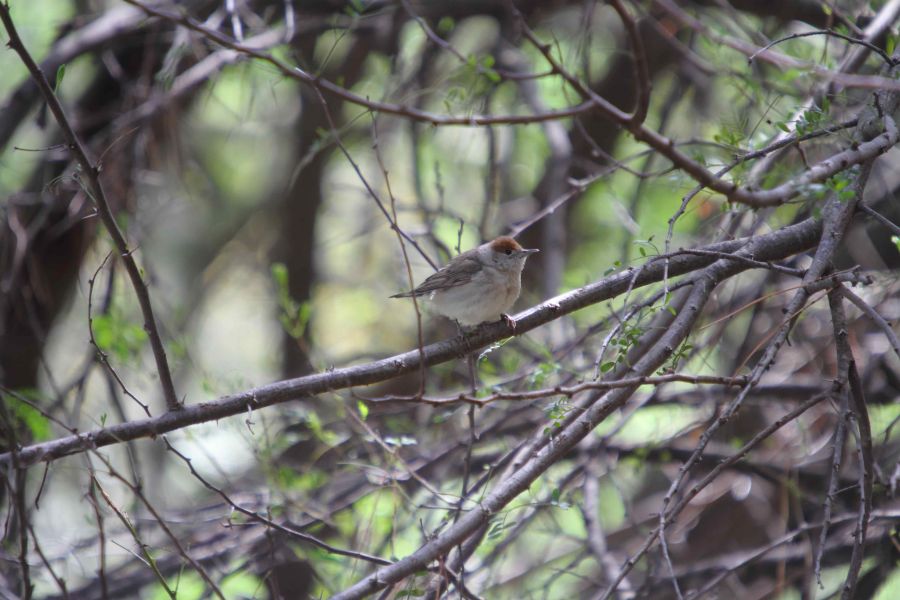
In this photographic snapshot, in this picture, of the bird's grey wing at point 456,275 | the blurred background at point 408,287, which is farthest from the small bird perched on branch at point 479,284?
the blurred background at point 408,287

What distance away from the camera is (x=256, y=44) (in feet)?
16.3

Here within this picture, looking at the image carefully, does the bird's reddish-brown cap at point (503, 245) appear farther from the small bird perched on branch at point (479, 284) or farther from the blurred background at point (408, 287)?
the blurred background at point (408, 287)

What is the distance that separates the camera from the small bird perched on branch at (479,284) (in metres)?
4.62

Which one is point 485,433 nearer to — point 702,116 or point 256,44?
point 256,44

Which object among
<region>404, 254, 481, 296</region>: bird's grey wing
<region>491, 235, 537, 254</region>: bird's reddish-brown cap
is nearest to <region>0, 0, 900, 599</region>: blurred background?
<region>404, 254, 481, 296</region>: bird's grey wing

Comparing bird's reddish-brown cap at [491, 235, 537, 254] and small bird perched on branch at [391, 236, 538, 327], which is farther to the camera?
bird's reddish-brown cap at [491, 235, 537, 254]

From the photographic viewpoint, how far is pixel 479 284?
4781 millimetres

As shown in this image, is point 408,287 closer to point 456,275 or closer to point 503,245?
point 456,275

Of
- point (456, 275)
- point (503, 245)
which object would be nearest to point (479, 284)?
point (456, 275)

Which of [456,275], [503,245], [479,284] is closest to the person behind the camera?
[479,284]

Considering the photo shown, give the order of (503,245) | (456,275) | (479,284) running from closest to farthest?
(479,284) < (456,275) < (503,245)

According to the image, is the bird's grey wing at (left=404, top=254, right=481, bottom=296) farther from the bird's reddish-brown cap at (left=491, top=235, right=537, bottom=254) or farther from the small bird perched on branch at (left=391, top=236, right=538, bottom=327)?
the bird's reddish-brown cap at (left=491, top=235, right=537, bottom=254)

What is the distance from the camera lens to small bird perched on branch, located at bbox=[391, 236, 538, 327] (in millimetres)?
4621

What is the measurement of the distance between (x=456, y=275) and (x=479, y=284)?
29 centimetres
